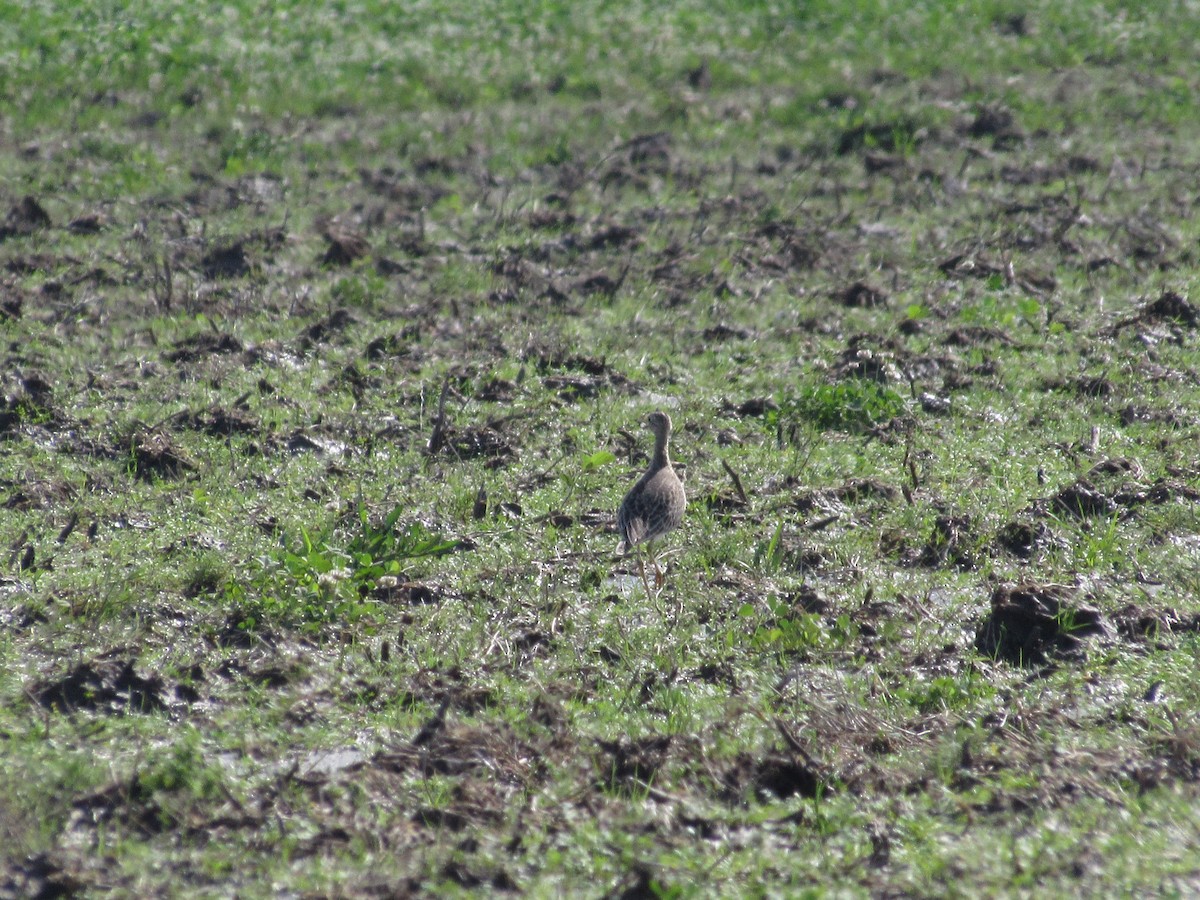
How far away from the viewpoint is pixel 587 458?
8.87m

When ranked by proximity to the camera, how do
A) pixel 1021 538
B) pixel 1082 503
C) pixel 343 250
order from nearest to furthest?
pixel 1021 538 < pixel 1082 503 < pixel 343 250

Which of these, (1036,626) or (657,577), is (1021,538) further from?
(657,577)

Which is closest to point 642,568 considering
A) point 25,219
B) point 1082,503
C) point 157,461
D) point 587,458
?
point 587,458

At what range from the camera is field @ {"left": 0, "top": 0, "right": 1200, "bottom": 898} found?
17.6 feet

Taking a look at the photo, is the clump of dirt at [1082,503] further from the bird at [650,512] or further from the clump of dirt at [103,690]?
the clump of dirt at [103,690]

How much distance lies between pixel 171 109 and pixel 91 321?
15.8 feet

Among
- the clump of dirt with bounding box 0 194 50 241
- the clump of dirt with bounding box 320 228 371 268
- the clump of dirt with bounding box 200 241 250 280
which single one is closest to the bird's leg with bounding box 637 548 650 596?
the clump of dirt with bounding box 320 228 371 268

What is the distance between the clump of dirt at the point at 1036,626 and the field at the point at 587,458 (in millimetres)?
25

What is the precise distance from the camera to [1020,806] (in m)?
5.38

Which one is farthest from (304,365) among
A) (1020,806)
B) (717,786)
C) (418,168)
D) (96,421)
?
(1020,806)

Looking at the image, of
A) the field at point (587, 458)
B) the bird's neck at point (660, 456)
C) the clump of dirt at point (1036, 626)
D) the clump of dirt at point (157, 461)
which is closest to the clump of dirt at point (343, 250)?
the field at point (587, 458)

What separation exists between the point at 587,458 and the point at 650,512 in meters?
1.36

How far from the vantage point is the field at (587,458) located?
211 inches

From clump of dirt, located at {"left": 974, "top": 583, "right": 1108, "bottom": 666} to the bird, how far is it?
1.68 metres
